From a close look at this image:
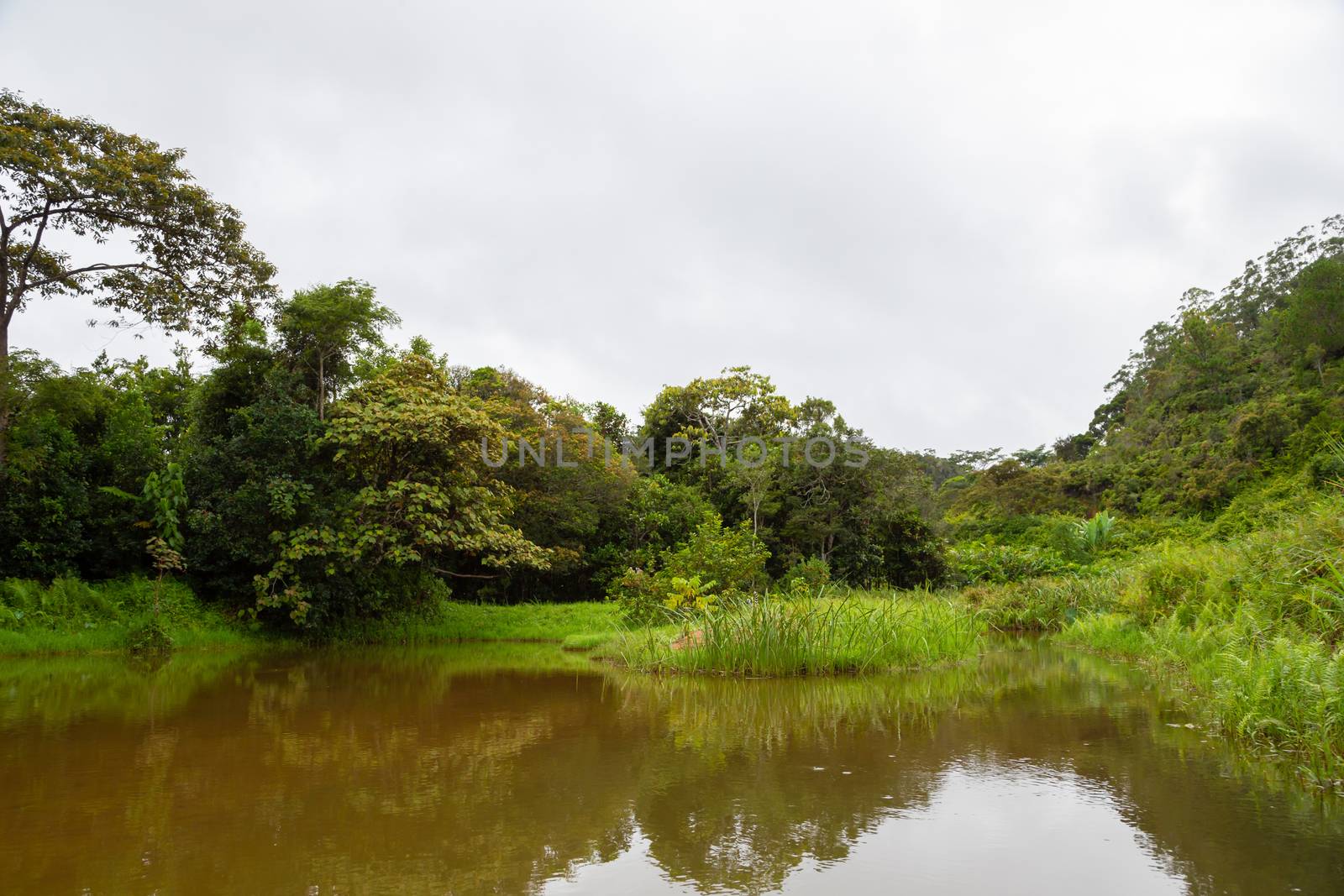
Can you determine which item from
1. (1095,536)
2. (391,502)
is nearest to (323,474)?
(391,502)

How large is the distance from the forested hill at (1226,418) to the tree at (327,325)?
23.1 meters

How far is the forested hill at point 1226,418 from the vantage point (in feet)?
83.9

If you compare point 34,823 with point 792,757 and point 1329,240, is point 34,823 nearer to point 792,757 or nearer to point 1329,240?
point 792,757

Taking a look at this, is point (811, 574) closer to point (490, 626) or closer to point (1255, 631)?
point (490, 626)

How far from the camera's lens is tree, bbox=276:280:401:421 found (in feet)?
44.7

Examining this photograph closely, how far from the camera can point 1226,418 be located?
31.7 metres

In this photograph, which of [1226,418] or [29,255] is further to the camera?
[1226,418]

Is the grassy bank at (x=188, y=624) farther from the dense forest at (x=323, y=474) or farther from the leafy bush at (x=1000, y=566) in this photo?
the leafy bush at (x=1000, y=566)

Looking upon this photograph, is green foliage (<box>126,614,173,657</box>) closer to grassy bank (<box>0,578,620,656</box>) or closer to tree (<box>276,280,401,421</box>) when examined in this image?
grassy bank (<box>0,578,620,656</box>)

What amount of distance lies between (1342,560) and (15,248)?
1655 cm

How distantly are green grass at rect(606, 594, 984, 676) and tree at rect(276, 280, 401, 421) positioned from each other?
7.51 metres

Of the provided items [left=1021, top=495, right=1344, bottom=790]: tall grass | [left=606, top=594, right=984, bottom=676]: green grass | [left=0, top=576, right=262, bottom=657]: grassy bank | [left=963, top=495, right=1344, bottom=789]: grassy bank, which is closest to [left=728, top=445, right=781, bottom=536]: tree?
[left=963, top=495, right=1344, bottom=789]: grassy bank

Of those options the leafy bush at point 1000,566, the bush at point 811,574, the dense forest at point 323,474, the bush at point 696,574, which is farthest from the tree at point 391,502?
the leafy bush at point 1000,566

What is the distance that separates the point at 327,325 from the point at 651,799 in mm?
11895
